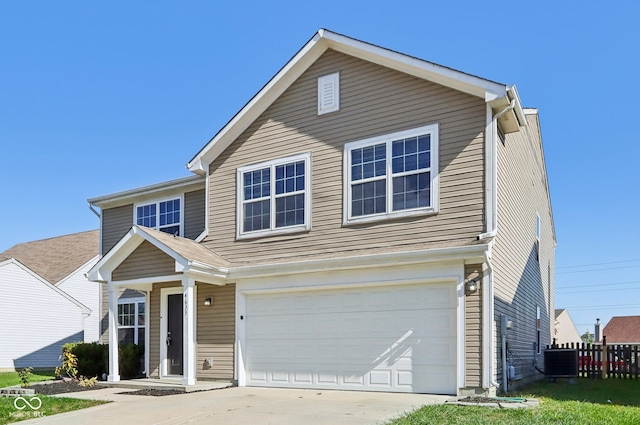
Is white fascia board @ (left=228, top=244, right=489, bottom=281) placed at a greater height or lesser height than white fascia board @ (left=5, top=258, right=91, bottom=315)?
greater

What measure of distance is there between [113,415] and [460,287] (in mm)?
6287

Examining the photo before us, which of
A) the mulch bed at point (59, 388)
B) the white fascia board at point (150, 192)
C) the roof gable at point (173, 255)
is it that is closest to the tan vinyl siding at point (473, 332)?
the roof gable at point (173, 255)

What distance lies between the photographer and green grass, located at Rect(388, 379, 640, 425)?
24.5 ft

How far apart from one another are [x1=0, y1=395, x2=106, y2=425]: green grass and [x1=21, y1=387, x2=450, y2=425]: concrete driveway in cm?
33

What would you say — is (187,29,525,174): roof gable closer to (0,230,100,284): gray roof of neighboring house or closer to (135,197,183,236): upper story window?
(135,197,183,236): upper story window

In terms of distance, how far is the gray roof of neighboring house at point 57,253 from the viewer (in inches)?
1189

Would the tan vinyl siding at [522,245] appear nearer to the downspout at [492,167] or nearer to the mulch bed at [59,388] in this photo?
the downspout at [492,167]

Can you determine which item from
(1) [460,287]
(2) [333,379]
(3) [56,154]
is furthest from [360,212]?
(3) [56,154]

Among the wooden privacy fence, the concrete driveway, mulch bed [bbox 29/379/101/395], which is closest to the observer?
the concrete driveway

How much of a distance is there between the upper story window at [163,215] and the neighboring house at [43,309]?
1176 centimetres

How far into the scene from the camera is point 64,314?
88.3 feet

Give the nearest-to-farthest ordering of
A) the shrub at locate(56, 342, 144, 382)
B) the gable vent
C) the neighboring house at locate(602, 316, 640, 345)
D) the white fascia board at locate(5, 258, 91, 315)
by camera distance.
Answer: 1. the gable vent
2. the shrub at locate(56, 342, 144, 382)
3. the white fascia board at locate(5, 258, 91, 315)
4. the neighboring house at locate(602, 316, 640, 345)

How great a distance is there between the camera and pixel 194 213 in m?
15.4

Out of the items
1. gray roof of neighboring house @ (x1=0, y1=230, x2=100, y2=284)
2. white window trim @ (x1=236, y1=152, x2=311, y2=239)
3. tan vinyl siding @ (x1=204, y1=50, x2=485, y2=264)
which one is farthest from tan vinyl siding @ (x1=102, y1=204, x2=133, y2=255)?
gray roof of neighboring house @ (x1=0, y1=230, x2=100, y2=284)
